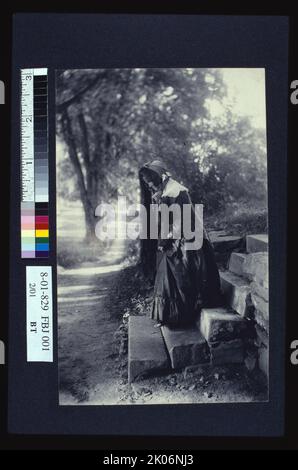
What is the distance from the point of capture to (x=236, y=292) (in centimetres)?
355

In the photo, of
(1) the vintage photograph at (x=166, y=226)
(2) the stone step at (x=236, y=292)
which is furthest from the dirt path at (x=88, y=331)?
(2) the stone step at (x=236, y=292)

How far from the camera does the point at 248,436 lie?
11.9 feet

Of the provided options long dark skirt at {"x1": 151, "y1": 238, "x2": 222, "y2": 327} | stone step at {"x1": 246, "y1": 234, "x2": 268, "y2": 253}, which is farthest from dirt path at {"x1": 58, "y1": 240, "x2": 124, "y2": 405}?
stone step at {"x1": 246, "y1": 234, "x2": 268, "y2": 253}

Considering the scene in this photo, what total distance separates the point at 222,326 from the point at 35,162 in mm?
1663

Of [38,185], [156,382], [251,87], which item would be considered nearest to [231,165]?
[251,87]

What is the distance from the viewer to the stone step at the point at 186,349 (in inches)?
138

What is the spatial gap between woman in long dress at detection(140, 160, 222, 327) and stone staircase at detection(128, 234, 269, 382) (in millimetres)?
69

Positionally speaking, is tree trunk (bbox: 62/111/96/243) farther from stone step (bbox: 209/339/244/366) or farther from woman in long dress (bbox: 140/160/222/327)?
stone step (bbox: 209/339/244/366)

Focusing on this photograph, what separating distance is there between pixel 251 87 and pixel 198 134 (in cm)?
48

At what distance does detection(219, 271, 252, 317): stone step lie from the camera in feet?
11.6

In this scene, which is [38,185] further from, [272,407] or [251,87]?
[272,407]

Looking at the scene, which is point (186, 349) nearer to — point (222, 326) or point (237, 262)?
point (222, 326)

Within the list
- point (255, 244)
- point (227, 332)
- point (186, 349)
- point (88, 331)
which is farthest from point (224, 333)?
point (88, 331)

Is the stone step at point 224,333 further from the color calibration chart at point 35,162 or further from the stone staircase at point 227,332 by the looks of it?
the color calibration chart at point 35,162
